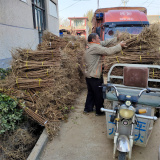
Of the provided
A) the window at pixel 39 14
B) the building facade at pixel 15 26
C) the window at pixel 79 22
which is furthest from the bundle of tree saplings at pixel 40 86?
the window at pixel 79 22

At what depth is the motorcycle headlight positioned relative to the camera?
2.04 metres

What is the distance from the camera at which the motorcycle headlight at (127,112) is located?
2043mm

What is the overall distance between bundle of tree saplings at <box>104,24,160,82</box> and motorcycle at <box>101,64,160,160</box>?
0.34 m

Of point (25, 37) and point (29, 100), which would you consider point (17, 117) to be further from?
point (25, 37)

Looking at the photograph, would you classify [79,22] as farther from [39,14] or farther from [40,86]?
[40,86]

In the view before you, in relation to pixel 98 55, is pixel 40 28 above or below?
above

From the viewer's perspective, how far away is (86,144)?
298 cm

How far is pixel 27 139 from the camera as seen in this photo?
310cm

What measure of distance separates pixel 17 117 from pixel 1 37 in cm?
287

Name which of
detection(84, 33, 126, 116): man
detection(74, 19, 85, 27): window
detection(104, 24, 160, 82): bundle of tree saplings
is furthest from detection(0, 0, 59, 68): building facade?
detection(74, 19, 85, 27): window

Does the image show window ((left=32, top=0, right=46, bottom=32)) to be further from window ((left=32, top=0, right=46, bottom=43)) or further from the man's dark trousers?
the man's dark trousers

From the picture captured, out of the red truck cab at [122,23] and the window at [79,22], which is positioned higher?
the window at [79,22]

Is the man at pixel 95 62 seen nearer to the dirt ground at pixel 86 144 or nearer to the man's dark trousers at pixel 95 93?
the man's dark trousers at pixel 95 93

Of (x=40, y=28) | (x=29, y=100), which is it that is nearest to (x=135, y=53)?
(x=29, y=100)
